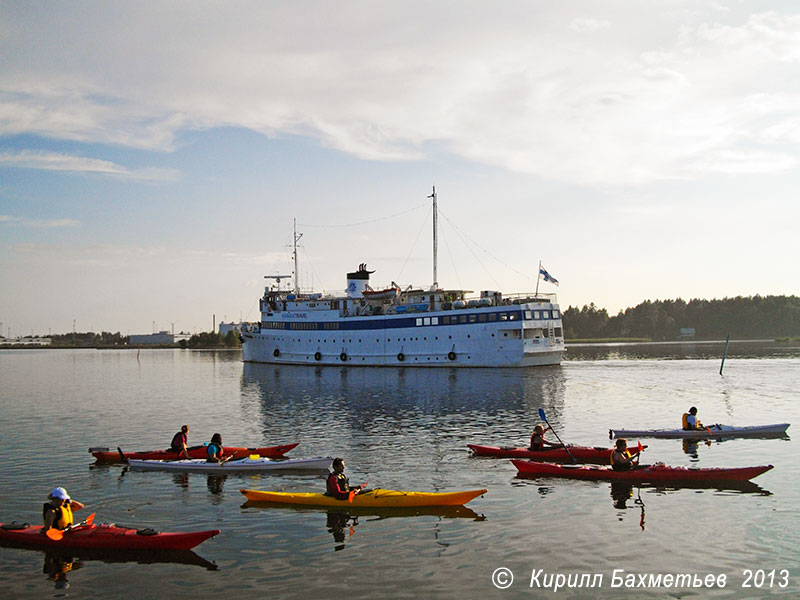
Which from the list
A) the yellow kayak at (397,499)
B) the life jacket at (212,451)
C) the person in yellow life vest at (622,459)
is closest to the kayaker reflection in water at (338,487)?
the yellow kayak at (397,499)

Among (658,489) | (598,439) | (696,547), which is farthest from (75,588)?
(598,439)

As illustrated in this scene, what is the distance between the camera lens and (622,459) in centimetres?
2080

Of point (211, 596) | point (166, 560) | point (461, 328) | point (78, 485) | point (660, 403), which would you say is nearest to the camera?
point (211, 596)

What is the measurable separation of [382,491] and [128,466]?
38.1 ft

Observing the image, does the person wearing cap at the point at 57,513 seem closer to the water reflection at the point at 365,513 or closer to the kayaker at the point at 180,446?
the water reflection at the point at 365,513

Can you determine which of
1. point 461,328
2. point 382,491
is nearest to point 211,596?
point 382,491

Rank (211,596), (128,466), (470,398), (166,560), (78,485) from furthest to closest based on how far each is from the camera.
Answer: (470,398), (128,466), (78,485), (166,560), (211,596)

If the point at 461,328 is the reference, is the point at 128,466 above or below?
below

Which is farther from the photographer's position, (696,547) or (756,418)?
(756,418)

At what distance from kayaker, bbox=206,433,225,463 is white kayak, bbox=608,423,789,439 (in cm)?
1703

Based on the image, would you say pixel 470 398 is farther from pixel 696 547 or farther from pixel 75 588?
pixel 75 588

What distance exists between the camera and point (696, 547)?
578 inches

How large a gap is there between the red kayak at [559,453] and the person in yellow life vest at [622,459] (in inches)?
100

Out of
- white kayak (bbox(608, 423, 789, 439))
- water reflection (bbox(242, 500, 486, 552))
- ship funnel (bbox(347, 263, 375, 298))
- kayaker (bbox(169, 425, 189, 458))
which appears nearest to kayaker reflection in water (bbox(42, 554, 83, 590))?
water reflection (bbox(242, 500, 486, 552))
